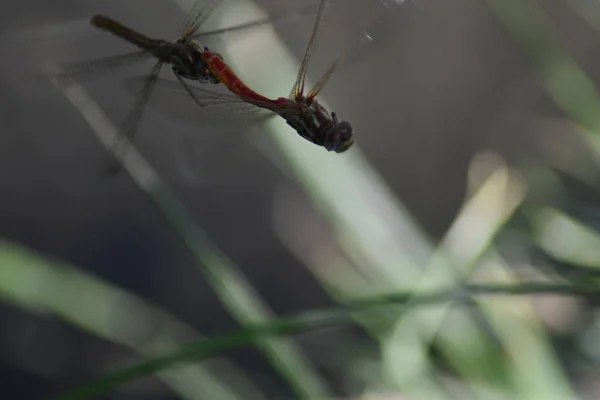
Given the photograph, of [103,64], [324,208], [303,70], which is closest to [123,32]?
[103,64]

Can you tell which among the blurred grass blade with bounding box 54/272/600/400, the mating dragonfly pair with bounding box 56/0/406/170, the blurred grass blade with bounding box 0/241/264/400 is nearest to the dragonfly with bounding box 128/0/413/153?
the mating dragonfly pair with bounding box 56/0/406/170

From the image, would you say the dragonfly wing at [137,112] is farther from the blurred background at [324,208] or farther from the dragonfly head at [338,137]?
the dragonfly head at [338,137]

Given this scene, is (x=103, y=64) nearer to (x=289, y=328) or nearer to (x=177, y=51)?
(x=177, y=51)

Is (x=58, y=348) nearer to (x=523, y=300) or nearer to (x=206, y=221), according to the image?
(x=206, y=221)

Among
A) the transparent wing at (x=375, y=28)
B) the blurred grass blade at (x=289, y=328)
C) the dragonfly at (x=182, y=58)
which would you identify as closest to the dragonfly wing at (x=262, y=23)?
the dragonfly at (x=182, y=58)

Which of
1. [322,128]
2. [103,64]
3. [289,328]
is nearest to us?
[289,328]
